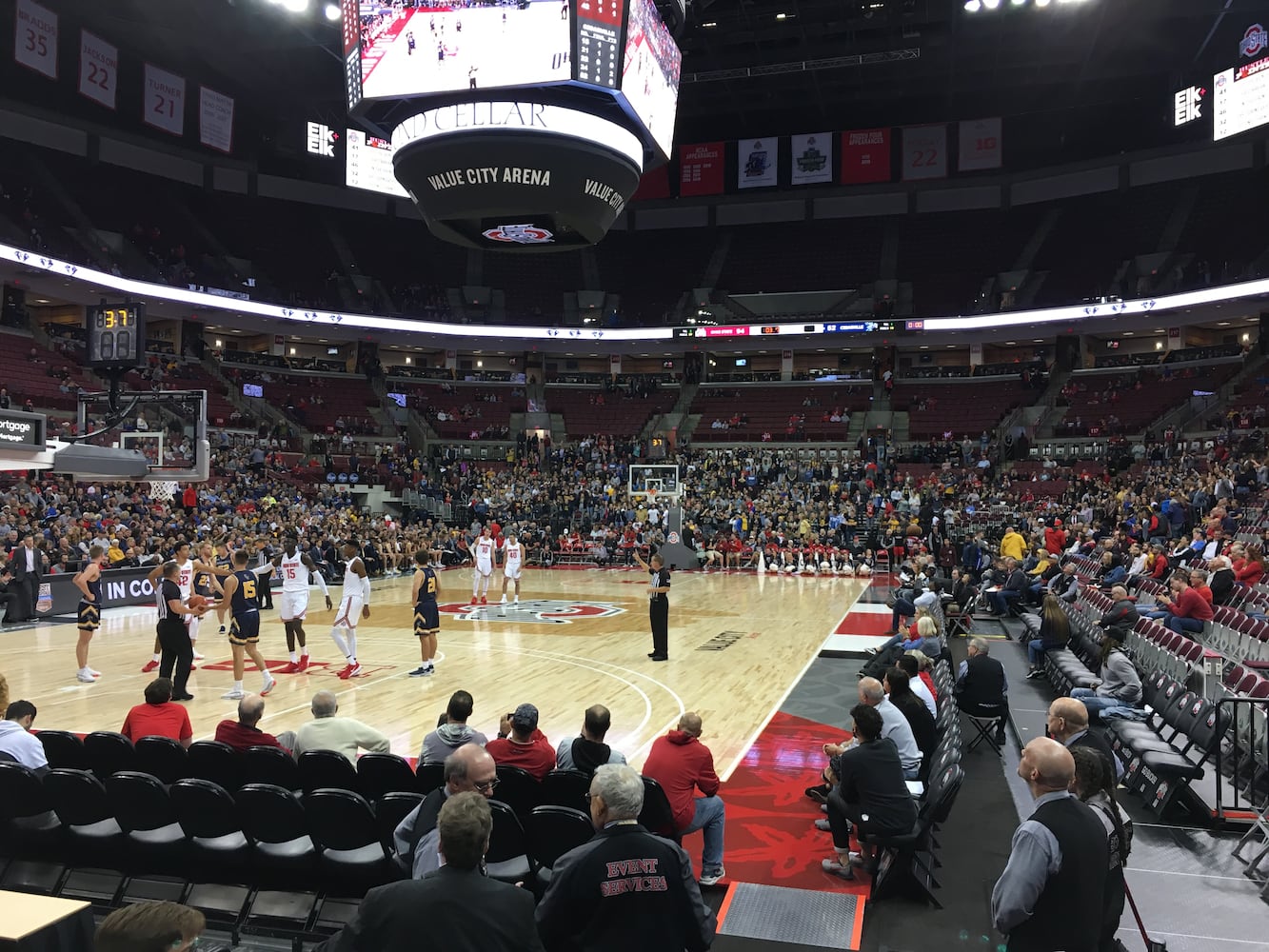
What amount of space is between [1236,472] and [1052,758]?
2317cm

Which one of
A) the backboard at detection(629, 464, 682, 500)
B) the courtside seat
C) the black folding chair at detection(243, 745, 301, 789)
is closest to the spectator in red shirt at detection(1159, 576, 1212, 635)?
the courtside seat

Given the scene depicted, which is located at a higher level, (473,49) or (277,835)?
(473,49)

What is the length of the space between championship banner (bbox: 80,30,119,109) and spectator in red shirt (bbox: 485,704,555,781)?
115ft

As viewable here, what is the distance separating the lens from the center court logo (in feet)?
57.4

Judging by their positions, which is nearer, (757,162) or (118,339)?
(118,339)

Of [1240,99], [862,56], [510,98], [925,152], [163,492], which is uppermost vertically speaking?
[925,152]

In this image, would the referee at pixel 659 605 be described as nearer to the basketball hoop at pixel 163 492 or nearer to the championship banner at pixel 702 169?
the basketball hoop at pixel 163 492

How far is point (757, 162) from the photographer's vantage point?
1613 inches

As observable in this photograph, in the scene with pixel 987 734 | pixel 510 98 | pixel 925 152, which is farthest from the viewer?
pixel 925 152

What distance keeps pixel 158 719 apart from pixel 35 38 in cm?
3203

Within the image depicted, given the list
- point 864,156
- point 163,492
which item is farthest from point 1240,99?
point 163,492

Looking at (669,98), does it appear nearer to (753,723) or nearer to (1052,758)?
(753,723)

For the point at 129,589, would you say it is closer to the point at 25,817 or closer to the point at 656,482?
the point at 25,817

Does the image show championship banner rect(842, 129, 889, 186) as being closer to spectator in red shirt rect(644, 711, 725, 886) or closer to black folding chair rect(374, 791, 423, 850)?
spectator in red shirt rect(644, 711, 725, 886)
